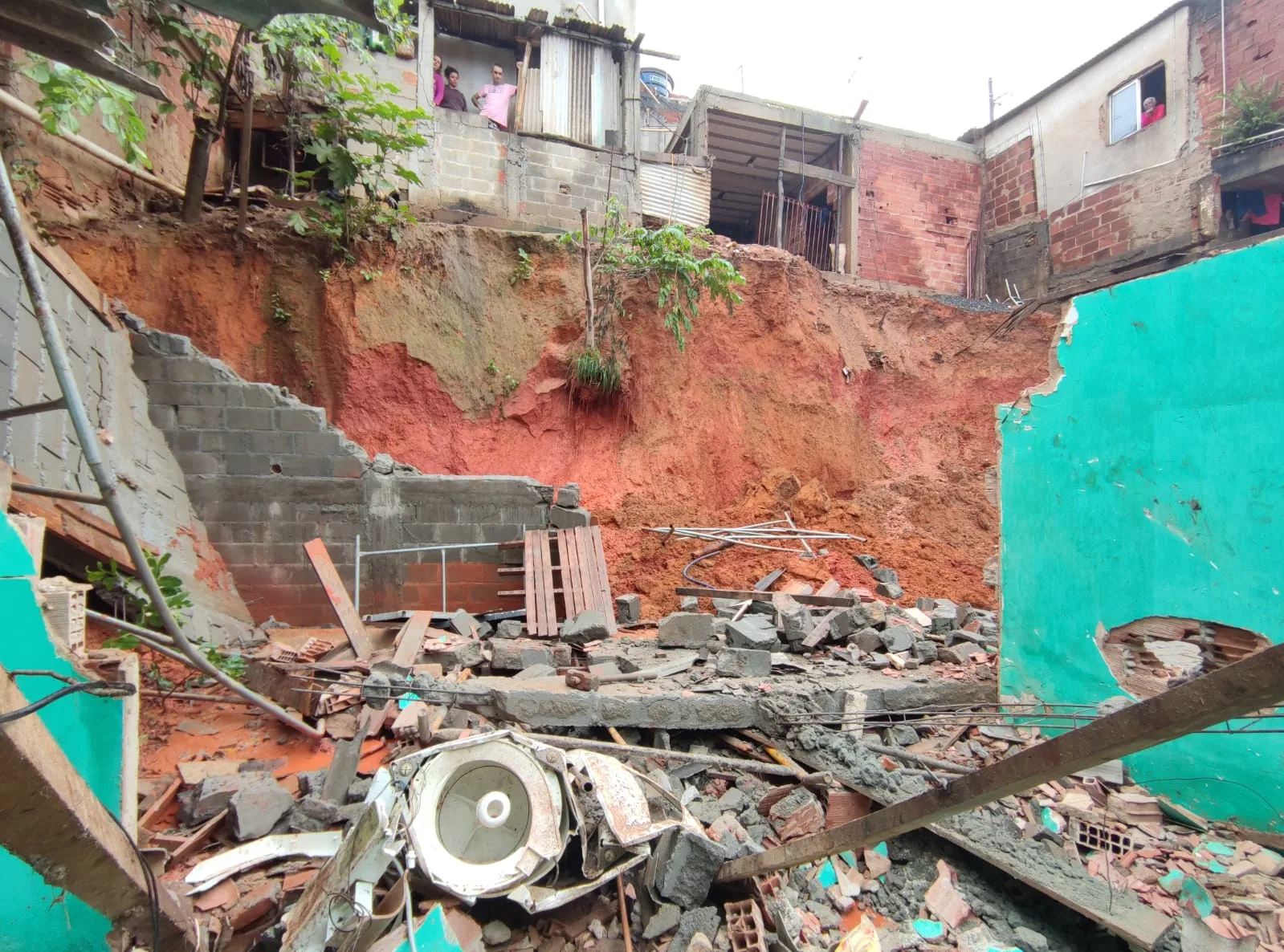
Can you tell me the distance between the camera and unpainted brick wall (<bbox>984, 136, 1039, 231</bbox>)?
15.5 m

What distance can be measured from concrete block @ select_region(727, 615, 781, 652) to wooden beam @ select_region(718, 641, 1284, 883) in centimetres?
388

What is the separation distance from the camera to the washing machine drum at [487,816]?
3.07 meters

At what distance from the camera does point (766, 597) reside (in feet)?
27.3

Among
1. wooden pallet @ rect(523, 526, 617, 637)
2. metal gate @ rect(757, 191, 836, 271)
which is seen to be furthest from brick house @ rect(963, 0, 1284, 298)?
wooden pallet @ rect(523, 526, 617, 637)

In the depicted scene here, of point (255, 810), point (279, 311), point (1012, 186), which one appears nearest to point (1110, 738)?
point (255, 810)

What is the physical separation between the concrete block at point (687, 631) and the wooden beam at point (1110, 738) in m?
4.04

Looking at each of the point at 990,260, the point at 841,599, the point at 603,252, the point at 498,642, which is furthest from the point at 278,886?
the point at 990,260

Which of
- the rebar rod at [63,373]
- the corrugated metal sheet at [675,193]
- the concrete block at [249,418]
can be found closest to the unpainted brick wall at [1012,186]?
the corrugated metal sheet at [675,193]

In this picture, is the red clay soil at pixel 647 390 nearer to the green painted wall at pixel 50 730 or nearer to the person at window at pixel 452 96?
the person at window at pixel 452 96

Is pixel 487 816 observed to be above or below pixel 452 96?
below

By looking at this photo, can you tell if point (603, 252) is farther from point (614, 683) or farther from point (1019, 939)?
point (1019, 939)

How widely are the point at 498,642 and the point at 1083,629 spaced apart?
5010mm

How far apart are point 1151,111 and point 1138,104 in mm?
354

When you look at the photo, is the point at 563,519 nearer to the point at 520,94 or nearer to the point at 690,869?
the point at 690,869
